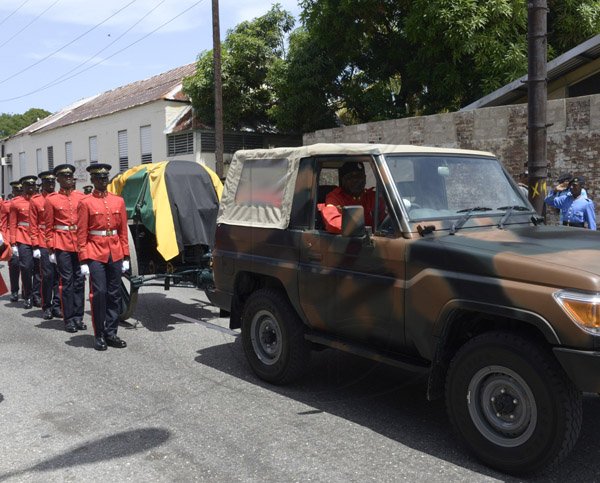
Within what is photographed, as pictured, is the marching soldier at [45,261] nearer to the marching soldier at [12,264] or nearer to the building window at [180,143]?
the marching soldier at [12,264]

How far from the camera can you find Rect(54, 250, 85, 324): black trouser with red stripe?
7999 millimetres

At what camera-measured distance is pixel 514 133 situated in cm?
1131

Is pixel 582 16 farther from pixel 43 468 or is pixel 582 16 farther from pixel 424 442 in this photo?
pixel 43 468

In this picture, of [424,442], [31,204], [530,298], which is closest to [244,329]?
[424,442]

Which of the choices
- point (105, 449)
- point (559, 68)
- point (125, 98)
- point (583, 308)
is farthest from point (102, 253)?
point (125, 98)

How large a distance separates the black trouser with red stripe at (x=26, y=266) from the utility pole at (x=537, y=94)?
7.57m

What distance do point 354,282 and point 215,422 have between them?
4.93 feet

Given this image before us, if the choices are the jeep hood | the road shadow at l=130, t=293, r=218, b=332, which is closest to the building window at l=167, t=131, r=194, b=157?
the road shadow at l=130, t=293, r=218, b=332

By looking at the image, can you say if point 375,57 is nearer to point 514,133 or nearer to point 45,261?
point 514,133

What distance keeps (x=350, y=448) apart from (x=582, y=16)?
14.7m

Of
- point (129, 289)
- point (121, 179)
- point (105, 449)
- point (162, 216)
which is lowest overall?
point (105, 449)

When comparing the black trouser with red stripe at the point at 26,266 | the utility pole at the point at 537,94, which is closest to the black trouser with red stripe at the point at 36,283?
the black trouser with red stripe at the point at 26,266

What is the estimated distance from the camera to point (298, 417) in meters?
4.79

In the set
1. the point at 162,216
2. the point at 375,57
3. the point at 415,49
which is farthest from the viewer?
the point at 375,57
